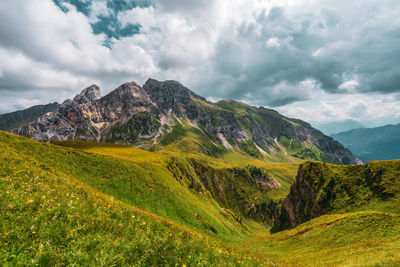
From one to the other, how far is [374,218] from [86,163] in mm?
64002

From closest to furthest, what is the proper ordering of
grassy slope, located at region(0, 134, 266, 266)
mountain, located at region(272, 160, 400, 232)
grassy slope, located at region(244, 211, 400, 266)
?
1. grassy slope, located at region(0, 134, 266, 266)
2. grassy slope, located at region(244, 211, 400, 266)
3. mountain, located at region(272, 160, 400, 232)

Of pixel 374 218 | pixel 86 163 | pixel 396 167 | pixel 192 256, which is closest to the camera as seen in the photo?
pixel 192 256

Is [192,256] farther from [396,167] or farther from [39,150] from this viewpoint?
[396,167]

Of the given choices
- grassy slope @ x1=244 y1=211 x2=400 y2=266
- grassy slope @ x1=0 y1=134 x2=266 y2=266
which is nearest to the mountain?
grassy slope @ x1=244 y1=211 x2=400 y2=266

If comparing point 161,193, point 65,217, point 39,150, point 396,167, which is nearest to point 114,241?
point 65,217

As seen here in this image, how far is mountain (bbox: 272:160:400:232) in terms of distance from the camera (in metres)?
50.5

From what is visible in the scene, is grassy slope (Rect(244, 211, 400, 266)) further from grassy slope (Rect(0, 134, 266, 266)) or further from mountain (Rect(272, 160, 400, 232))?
grassy slope (Rect(0, 134, 266, 266))

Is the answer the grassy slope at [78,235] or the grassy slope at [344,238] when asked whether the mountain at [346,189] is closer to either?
the grassy slope at [344,238]

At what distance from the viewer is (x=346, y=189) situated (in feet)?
205

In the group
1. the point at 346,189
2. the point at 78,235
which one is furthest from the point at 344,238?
the point at 78,235

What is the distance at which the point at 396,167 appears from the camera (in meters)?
56.9

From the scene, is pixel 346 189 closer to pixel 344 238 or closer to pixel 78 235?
pixel 344 238

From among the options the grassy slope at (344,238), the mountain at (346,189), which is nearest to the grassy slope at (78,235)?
the grassy slope at (344,238)

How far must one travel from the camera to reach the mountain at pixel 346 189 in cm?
5054
